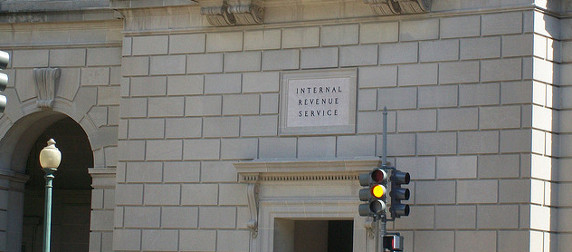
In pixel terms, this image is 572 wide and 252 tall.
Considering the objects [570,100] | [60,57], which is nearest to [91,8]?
[60,57]

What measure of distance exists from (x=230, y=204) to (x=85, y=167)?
32.9 feet

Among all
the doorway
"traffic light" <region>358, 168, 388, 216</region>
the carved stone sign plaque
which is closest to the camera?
"traffic light" <region>358, 168, 388, 216</region>

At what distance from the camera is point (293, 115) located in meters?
25.3

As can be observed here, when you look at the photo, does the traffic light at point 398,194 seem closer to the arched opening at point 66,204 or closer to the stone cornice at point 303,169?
the stone cornice at point 303,169

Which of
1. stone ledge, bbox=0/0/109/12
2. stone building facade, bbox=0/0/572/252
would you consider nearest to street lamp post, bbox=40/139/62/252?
stone building facade, bbox=0/0/572/252

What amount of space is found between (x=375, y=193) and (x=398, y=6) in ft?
15.2

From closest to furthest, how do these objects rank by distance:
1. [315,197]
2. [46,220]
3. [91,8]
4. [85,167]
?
[46,220] → [315,197] → [91,8] → [85,167]

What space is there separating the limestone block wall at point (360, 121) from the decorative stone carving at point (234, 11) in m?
0.27

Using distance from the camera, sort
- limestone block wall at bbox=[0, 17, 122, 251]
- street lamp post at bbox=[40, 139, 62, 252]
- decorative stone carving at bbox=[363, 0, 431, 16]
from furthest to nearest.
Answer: limestone block wall at bbox=[0, 17, 122, 251] < decorative stone carving at bbox=[363, 0, 431, 16] < street lamp post at bbox=[40, 139, 62, 252]

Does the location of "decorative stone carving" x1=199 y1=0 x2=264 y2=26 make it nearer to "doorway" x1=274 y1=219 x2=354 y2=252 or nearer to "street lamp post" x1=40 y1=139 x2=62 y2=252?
"doorway" x1=274 y1=219 x2=354 y2=252

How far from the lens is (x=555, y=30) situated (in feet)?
78.3

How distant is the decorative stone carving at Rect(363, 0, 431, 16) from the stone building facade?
0.14 ft

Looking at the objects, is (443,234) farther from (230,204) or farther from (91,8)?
(91,8)

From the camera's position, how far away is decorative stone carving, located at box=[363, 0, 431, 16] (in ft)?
79.0
